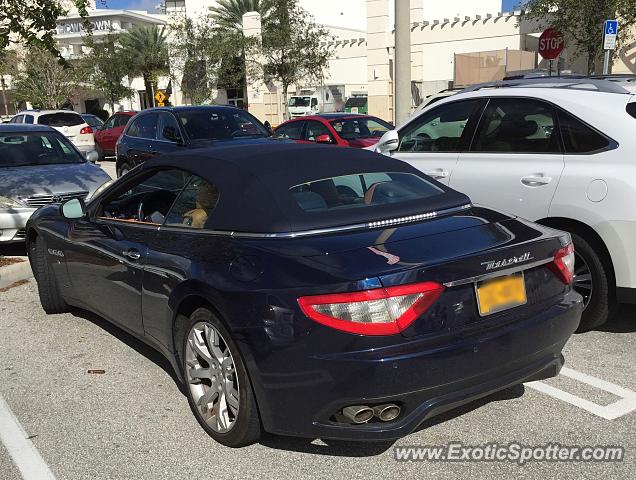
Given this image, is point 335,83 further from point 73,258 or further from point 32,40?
point 73,258

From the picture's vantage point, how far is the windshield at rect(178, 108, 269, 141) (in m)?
10.4

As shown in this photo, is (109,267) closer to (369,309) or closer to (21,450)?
(21,450)

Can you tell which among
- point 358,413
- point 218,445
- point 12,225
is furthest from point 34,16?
point 358,413

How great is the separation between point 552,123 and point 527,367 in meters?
2.51

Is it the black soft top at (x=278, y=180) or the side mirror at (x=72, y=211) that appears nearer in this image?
the black soft top at (x=278, y=180)

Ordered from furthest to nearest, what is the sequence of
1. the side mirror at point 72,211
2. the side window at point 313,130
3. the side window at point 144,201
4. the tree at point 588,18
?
the tree at point 588,18, the side window at point 313,130, the side mirror at point 72,211, the side window at point 144,201


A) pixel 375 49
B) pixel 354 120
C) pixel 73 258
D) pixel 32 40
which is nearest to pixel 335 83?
pixel 375 49

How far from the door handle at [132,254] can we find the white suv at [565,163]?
2.86m

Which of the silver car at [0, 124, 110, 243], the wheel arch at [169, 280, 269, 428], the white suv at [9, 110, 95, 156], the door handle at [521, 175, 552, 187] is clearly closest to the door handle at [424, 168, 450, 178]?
the door handle at [521, 175, 552, 187]

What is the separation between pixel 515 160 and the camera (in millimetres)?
5176

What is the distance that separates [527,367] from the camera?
10.5 feet

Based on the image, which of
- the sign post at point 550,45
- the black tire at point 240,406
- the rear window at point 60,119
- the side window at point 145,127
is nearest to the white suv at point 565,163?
the black tire at point 240,406

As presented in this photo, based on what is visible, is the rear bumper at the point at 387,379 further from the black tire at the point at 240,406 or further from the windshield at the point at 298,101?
the windshield at the point at 298,101

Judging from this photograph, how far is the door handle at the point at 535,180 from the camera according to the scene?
4.88 metres
